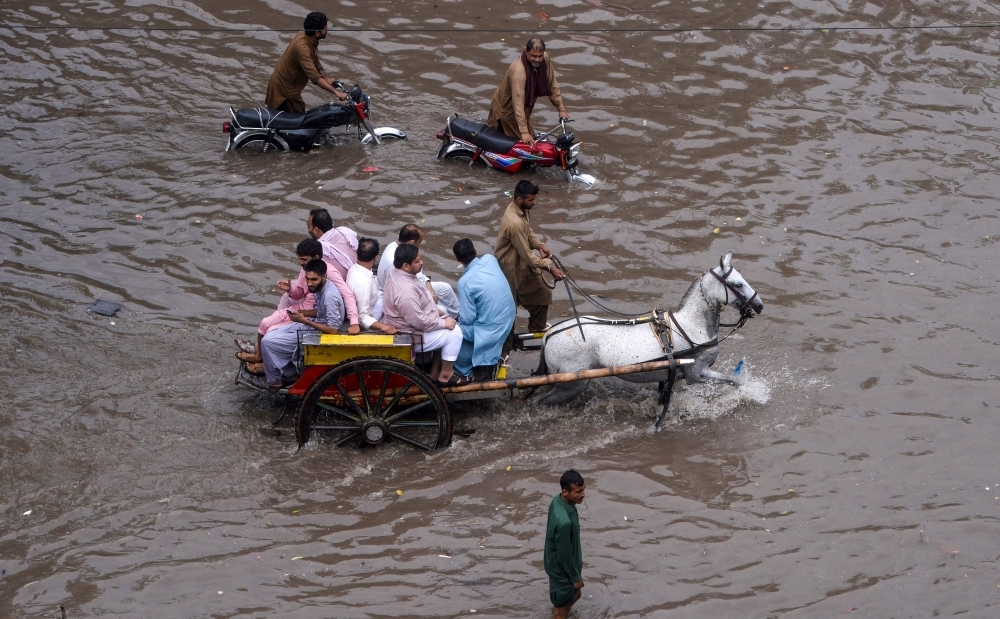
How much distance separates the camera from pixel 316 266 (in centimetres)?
742

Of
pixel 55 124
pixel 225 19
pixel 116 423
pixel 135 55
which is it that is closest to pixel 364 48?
pixel 225 19

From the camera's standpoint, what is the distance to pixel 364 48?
1435 cm

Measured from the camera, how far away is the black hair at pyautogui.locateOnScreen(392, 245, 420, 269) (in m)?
7.50

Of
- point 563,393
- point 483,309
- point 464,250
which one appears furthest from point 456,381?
point 464,250

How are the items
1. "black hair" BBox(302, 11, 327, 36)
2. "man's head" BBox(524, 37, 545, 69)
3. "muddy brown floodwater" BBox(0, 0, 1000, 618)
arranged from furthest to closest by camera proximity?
"black hair" BBox(302, 11, 327, 36) → "man's head" BBox(524, 37, 545, 69) → "muddy brown floodwater" BBox(0, 0, 1000, 618)

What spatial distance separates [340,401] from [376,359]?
2.10 ft

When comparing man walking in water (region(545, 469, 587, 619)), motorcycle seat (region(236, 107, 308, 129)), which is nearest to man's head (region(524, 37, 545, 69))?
motorcycle seat (region(236, 107, 308, 129))

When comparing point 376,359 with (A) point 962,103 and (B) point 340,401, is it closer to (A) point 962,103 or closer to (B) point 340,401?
(B) point 340,401

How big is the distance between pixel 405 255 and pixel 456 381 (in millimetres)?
1171

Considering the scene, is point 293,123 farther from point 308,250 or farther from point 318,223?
point 308,250

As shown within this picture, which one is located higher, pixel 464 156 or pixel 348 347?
pixel 464 156

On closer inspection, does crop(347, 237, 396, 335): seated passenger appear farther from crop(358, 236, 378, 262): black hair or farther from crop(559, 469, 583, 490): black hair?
crop(559, 469, 583, 490): black hair

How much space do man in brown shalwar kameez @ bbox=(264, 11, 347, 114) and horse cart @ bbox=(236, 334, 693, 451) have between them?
5265 mm

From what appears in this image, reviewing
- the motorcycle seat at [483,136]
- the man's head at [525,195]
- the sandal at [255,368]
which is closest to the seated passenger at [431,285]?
the man's head at [525,195]
